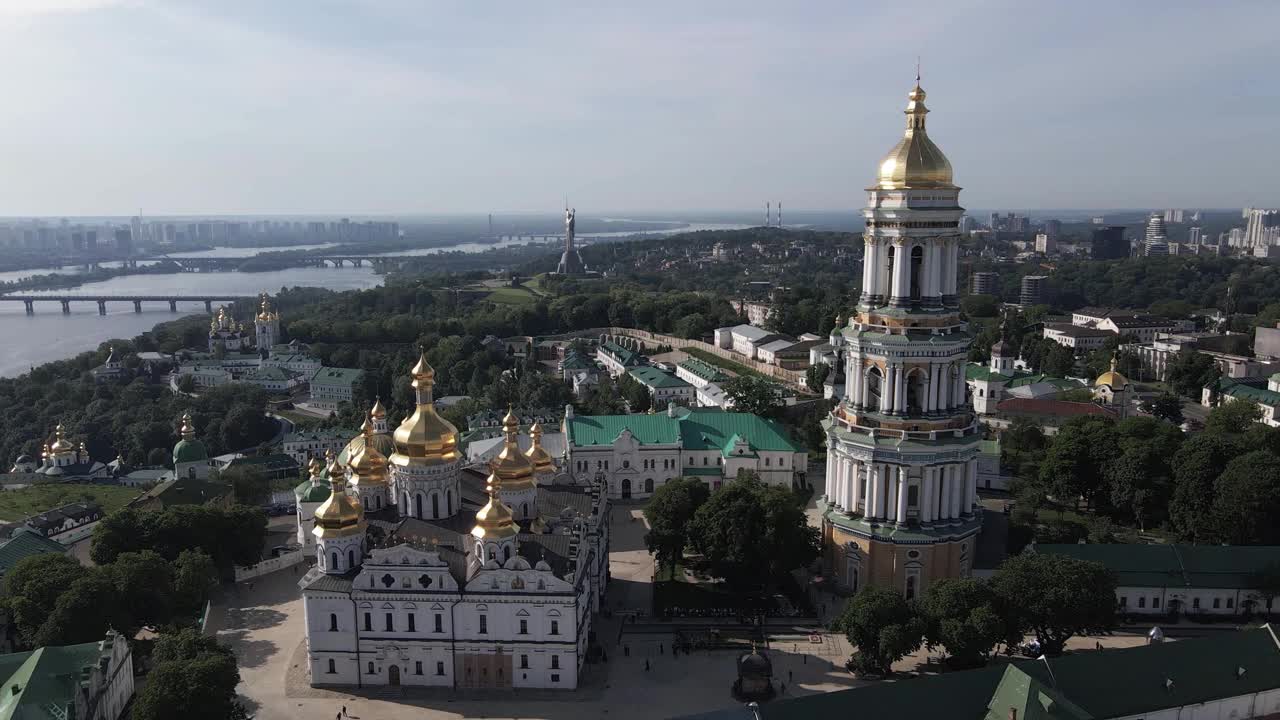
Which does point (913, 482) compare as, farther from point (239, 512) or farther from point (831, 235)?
point (831, 235)

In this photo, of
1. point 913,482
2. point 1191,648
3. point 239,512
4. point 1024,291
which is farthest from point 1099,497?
point 1024,291

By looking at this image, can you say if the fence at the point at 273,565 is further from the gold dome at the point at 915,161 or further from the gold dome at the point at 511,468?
the gold dome at the point at 915,161

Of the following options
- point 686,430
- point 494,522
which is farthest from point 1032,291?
point 494,522

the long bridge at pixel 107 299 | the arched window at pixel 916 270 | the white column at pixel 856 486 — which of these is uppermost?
the arched window at pixel 916 270

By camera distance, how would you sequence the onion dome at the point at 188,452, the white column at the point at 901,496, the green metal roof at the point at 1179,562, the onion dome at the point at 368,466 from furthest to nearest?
the onion dome at the point at 188,452
the green metal roof at the point at 1179,562
the white column at the point at 901,496
the onion dome at the point at 368,466

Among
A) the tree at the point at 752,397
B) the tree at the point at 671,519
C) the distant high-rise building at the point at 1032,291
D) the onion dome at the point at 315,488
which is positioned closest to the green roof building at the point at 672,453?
the tree at the point at 752,397

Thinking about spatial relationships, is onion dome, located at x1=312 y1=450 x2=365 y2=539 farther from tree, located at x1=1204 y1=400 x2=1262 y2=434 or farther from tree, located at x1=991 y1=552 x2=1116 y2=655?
tree, located at x1=1204 y1=400 x2=1262 y2=434
